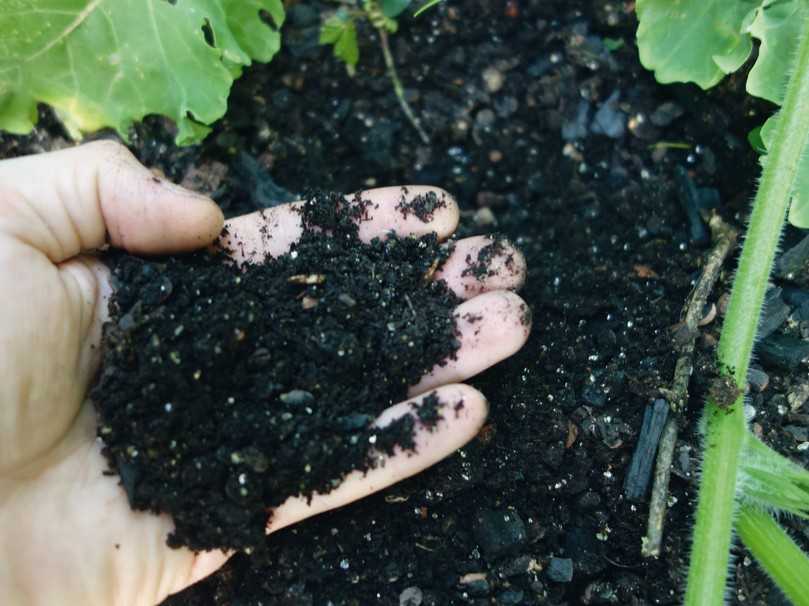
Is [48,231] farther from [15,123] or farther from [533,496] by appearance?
[533,496]

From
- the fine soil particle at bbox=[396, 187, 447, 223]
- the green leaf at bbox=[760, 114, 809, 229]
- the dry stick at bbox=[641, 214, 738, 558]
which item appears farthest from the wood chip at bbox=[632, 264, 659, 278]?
the fine soil particle at bbox=[396, 187, 447, 223]

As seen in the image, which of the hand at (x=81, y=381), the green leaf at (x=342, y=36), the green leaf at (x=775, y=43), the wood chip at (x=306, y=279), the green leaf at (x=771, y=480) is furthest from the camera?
the green leaf at (x=342, y=36)

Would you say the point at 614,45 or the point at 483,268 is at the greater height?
the point at 614,45

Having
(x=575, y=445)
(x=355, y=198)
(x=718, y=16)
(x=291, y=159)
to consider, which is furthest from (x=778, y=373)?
(x=291, y=159)

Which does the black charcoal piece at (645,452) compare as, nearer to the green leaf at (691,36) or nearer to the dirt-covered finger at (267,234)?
the green leaf at (691,36)

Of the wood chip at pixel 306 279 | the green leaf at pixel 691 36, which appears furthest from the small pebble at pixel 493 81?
the wood chip at pixel 306 279

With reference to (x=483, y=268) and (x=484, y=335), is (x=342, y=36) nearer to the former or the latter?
(x=483, y=268)

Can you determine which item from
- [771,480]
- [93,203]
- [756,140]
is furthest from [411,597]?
[756,140]
